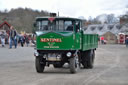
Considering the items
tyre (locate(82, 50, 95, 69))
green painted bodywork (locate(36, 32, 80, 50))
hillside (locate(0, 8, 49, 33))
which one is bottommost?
tyre (locate(82, 50, 95, 69))

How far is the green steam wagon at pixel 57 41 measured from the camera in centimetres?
1464

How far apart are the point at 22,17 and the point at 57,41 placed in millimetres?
74455

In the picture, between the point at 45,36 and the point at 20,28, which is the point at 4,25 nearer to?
the point at 20,28

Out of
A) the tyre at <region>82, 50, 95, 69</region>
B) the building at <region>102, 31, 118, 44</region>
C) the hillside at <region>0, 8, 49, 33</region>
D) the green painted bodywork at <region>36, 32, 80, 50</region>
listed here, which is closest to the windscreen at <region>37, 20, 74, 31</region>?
the green painted bodywork at <region>36, 32, 80, 50</region>

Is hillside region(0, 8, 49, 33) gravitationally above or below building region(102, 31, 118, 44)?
above

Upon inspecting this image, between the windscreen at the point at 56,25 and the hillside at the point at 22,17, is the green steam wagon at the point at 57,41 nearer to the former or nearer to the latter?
the windscreen at the point at 56,25

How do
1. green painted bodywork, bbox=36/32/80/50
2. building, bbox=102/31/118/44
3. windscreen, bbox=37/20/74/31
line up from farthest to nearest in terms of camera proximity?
building, bbox=102/31/118/44
windscreen, bbox=37/20/74/31
green painted bodywork, bbox=36/32/80/50

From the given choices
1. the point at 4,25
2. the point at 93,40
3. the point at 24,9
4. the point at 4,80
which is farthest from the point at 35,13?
the point at 4,80

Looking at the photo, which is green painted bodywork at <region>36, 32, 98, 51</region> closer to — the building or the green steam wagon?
the green steam wagon

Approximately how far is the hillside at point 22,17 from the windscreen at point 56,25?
205 feet

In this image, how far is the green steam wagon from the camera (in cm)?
1464

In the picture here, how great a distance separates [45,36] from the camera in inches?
581

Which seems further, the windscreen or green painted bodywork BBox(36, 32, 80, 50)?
the windscreen

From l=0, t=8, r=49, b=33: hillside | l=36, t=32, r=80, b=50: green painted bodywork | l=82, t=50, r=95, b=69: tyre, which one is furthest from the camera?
l=0, t=8, r=49, b=33: hillside
